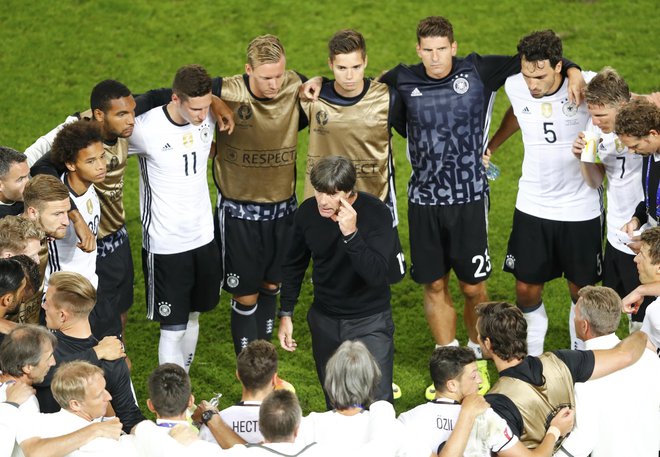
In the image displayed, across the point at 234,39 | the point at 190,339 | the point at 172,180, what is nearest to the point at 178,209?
the point at 172,180

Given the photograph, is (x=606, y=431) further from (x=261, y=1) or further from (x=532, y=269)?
(x=261, y=1)

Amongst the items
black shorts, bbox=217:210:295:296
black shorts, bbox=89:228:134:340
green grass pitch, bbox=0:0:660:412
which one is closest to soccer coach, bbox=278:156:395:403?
black shorts, bbox=217:210:295:296

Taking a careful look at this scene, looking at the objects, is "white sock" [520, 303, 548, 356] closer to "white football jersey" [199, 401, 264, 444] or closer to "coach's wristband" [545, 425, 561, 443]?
"coach's wristband" [545, 425, 561, 443]

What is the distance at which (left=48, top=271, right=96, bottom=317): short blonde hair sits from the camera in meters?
5.31

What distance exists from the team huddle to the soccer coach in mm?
12

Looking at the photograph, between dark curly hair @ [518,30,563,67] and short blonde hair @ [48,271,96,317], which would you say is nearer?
short blonde hair @ [48,271,96,317]

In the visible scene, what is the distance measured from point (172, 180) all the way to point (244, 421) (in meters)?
2.26

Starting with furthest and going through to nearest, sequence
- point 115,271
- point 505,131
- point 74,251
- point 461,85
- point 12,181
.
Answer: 1. point 505,131
2. point 461,85
3. point 115,271
4. point 74,251
5. point 12,181

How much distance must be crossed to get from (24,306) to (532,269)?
10.5ft

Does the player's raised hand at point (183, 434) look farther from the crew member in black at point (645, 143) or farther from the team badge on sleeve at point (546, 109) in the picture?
the team badge on sleeve at point (546, 109)

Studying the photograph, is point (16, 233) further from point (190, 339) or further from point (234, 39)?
point (234, 39)

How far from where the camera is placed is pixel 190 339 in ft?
23.6

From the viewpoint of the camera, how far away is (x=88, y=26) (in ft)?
41.3

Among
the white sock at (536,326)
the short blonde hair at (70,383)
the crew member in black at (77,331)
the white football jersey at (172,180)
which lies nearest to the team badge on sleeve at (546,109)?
the white sock at (536,326)
